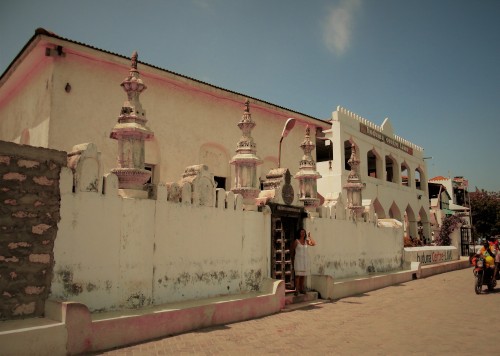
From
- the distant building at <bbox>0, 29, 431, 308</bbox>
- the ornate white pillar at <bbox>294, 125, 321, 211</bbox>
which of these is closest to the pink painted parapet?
the distant building at <bbox>0, 29, 431, 308</bbox>

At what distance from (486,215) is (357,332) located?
44.5m

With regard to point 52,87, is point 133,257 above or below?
below

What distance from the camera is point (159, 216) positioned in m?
6.98

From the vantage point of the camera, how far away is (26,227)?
546cm

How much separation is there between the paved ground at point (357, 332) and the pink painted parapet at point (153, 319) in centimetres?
16

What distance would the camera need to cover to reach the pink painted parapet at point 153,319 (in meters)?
5.23

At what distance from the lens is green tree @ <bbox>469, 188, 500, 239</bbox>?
43438mm

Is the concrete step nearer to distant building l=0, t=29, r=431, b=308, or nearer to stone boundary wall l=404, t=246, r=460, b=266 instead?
distant building l=0, t=29, r=431, b=308

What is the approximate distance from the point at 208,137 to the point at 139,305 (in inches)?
334

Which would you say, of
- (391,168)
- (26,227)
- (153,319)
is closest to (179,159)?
(153,319)

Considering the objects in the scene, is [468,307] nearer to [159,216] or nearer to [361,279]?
[361,279]

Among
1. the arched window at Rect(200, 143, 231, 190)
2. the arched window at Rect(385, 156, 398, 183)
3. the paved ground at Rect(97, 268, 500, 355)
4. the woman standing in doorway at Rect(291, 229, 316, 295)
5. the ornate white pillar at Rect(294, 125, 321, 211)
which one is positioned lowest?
the paved ground at Rect(97, 268, 500, 355)

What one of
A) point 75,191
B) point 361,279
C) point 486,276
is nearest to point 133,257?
point 75,191

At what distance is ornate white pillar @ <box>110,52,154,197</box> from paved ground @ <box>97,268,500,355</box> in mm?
2643
